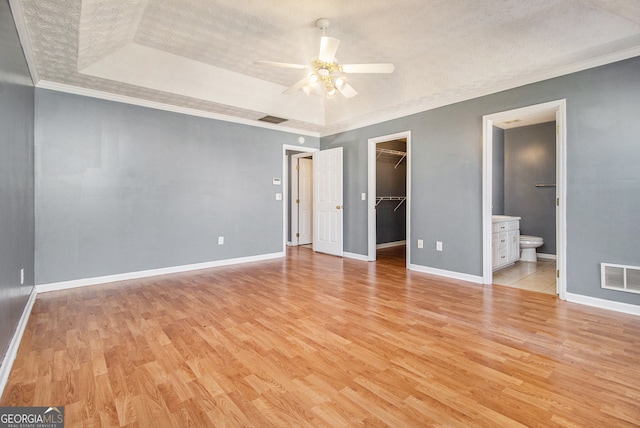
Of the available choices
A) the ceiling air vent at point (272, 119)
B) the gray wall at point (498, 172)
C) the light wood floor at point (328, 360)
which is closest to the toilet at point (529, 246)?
the gray wall at point (498, 172)

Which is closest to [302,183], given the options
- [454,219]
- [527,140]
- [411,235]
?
[411,235]

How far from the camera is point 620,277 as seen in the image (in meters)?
2.95

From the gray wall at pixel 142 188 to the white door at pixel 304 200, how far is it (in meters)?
1.76

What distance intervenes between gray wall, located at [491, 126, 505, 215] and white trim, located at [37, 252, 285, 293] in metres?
4.32

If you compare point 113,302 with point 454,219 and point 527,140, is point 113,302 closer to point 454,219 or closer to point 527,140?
point 454,219

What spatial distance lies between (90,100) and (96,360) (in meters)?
3.33

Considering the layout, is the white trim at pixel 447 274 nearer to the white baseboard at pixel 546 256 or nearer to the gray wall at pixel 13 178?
the white baseboard at pixel 546 256

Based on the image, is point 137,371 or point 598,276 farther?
point 598,276

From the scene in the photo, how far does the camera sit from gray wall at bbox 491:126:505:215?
5.85m

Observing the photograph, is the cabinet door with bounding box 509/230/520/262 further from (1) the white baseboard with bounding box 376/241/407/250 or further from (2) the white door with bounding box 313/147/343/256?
(2) the white door with bounding box 313/147/343/256

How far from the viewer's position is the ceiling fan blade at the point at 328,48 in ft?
8.77

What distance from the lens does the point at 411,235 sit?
4.79 metres

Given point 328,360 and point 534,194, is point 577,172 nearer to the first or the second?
point 534,194

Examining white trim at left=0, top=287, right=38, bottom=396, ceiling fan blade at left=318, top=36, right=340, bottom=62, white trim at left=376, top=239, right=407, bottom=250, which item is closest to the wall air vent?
ceiling fan blade at left=318, top=36, right=340, bottom=62
